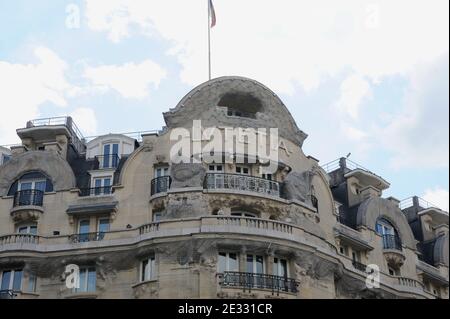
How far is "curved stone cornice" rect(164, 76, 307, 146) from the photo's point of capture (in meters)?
41.5

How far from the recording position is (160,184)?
40188 mm

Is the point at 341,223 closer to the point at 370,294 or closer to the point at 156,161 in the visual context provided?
the point at 370,294

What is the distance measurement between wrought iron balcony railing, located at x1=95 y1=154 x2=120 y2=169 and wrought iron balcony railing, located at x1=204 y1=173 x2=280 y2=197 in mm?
5913

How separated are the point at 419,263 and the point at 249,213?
1334cm

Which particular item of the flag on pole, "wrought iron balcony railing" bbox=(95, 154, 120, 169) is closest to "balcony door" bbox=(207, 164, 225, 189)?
"wrought iron balcony railing" bbox=(95, 154, 120, 169)

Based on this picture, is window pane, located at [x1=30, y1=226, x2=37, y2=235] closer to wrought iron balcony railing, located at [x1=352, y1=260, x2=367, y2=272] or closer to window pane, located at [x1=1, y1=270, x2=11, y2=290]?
window pane, located at [x1=1, y1=270, x2=11, y2=290]

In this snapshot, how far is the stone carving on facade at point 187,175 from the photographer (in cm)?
3928

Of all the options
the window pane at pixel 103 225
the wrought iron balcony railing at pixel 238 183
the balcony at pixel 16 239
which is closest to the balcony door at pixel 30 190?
the balcony at pixel 16 239

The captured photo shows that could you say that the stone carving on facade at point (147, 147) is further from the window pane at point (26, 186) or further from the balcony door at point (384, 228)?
the balcony door at point (384, 228)

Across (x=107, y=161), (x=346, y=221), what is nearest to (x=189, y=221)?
(x=107, y=161)

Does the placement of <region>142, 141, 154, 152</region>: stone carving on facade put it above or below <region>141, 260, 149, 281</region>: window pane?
above

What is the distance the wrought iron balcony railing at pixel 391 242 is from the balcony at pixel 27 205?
1814 cm
